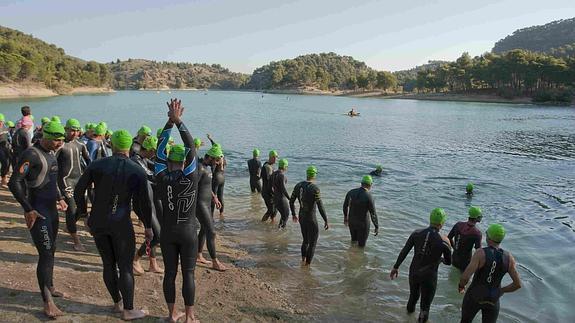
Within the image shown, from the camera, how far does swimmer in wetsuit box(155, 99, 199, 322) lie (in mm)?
5496

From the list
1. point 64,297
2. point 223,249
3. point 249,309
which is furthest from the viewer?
point 223,249

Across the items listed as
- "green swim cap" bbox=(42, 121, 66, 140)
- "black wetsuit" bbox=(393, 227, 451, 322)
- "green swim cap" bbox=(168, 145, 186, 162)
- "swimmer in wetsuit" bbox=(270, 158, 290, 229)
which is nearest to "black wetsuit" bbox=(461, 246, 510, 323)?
"black wetsuit" bbox=(393, 227, 451, 322)

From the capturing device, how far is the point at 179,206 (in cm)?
550

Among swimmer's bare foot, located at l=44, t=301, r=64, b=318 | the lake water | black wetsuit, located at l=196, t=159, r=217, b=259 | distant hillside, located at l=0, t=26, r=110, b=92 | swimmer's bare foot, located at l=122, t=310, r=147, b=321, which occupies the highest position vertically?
distant hillside, located at l=0, t=26, r=110, b=92

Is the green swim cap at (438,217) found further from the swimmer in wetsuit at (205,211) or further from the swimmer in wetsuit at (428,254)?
the swimmer in wetsuit at (205,211)

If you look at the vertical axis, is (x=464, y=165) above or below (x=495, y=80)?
below

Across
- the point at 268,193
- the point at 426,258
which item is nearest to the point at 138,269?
the point at 426,258

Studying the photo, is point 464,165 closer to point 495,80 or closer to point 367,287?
point 367,287

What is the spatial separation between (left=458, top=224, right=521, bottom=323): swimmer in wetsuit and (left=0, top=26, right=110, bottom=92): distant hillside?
122 metres

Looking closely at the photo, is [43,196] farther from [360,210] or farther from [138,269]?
[360,210]

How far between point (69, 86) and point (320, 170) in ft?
454

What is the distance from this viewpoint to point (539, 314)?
334 inches

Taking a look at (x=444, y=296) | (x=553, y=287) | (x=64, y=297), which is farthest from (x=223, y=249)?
(x=553, y=287)

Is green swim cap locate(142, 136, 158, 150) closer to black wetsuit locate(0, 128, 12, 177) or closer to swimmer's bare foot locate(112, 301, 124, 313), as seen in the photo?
swimmer's bare foot locate(112, 301, 124, 313)
